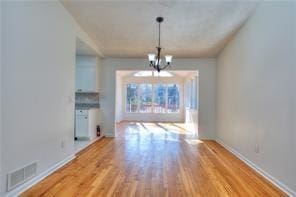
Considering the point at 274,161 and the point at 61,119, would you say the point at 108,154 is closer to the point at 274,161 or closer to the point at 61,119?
the point at 61,119

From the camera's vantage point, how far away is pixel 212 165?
4359 millimetres

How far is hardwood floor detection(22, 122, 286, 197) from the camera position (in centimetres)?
306

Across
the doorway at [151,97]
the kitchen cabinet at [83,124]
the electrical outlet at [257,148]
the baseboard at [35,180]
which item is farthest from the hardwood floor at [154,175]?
the doorway at [151,97]

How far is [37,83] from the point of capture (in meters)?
3.40

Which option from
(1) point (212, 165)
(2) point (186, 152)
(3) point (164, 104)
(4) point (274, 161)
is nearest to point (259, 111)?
(4) point (274, 161)

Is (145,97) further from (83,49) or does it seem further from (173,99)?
(83,49)

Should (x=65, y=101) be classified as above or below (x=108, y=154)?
above

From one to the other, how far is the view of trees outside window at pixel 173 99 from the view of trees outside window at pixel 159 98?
0.31 metres

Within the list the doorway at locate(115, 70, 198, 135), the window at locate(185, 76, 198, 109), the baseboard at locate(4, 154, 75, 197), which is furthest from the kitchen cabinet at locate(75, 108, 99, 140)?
the doorway at locate(115, 70, 198, 135)

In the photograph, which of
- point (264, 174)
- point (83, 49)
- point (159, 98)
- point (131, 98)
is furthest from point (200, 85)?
point (131, 98)

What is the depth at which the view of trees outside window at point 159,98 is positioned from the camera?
42.6 feet

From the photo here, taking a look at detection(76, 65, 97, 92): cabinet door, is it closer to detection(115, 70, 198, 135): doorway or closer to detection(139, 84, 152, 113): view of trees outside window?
detection(115, 70, 198, 135): doorway

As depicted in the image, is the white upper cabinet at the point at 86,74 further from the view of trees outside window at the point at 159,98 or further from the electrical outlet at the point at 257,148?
the view of trees outside window at the point at 159,98

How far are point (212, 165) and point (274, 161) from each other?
1133 mm
